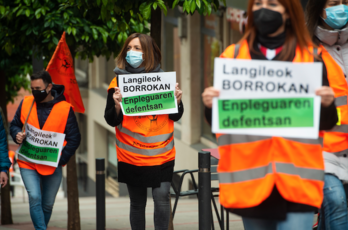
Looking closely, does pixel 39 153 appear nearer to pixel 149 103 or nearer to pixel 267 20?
pixel 149 103

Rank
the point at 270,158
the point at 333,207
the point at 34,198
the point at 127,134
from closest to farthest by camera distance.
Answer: the point at 270,158, the point at 333,207, the point at 127,134, the point at 34,198

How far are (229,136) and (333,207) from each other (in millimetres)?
935

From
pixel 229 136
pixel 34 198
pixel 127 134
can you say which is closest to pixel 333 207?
pixel 229 136

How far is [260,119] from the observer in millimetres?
2791

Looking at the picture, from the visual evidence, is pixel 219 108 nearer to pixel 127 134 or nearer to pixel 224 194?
pixel 224 194

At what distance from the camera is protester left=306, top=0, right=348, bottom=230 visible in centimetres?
334

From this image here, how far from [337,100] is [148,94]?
1.86m

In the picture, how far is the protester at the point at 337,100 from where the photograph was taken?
3.34m

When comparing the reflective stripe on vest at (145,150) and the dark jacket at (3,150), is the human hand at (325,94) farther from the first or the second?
the dark jacket at (3,150)

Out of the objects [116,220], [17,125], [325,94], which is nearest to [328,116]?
[325,94]

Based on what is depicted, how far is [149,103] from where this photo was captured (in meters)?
4.83

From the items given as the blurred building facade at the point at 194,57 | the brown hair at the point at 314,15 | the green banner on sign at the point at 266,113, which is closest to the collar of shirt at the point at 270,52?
the green banner on sign at the point at 266,113

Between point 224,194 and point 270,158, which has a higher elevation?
point 270,158

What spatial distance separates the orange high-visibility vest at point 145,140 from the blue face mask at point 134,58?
252 millimetres
